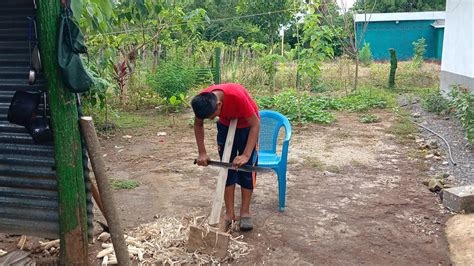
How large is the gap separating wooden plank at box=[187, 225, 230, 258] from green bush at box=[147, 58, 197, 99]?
21.8 feet

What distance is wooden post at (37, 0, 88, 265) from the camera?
273 centimetres

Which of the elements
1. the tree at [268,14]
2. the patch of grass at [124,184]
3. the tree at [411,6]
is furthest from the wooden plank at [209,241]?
the tree at [411,6]

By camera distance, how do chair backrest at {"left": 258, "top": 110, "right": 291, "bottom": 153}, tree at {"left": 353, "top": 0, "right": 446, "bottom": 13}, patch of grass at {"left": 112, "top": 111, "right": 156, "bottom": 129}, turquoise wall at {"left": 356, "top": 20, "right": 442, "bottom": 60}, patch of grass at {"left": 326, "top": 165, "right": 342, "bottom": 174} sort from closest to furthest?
1. chair backrest at {"left": 258, "top": 110, "right": 291, "bottom": 153}
2. patch of grass at {"left": 326, "top": 165, "right": 342, "bottom": 174}
3. patch of grass at {"left": 112, "top": 111, "right": 156, "bottom": 129}
4. turquoise wall at {"left": 356, "top": 20, "right": 442, "bottom": 60}
5. tree at {"left": 353, "top": 0, "right": 446, "bottom": 13}

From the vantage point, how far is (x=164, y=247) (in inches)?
140

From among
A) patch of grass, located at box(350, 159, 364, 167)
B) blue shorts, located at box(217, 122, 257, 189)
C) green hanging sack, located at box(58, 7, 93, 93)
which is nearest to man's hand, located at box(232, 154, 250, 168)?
blue shorts, located at box(217, 122, 257, 189)

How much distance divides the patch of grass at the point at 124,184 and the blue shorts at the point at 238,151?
166 centimetres

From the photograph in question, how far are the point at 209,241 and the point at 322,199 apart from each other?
1.79 metres

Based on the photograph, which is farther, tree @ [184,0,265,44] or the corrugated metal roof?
the corrugated metal roof

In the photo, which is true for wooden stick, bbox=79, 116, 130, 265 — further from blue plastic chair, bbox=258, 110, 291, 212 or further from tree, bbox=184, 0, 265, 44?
tree, bbox=184, 0, 265, 44

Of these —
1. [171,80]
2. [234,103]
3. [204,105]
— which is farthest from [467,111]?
[171,80]

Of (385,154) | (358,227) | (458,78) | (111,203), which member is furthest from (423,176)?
(458,78)

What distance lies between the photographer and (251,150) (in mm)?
3662

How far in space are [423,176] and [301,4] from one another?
241 inches

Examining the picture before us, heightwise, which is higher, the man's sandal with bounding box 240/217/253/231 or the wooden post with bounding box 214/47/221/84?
the wooden post with bounding box 214/47/221/84
